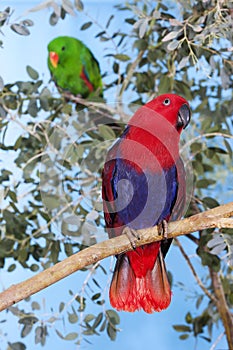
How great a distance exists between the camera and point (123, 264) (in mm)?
894

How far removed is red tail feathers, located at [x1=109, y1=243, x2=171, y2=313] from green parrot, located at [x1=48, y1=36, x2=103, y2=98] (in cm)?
52

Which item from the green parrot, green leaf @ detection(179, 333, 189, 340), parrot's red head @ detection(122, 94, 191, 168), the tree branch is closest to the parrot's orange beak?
the green parrot

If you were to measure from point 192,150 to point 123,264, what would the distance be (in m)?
0.40

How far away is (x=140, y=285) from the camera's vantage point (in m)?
0.89

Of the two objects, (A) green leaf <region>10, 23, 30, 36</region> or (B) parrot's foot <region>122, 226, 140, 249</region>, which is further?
(A) green leaf <region>10, 23, 30, 36</region>

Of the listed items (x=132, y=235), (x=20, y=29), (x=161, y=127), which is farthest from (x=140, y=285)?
(x=20, y=29)

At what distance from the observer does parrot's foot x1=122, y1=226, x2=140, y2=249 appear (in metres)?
0.81

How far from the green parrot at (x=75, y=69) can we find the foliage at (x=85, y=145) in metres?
0.04

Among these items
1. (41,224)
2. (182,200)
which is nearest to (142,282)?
(182,200)

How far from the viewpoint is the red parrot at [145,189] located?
0.84 m

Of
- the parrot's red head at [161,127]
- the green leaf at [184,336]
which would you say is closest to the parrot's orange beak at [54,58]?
the parrot's red head at [161,127]

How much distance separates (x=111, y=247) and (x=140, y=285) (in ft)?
0.36

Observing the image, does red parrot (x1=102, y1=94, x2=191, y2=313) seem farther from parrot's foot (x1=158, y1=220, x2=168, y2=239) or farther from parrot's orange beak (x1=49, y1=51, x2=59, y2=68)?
parrot's orange beak (x1=49, y1=51, x2=59, y2=68)

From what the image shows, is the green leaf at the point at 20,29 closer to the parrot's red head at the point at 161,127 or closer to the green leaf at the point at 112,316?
the parrot's red head at the point at 161,127
